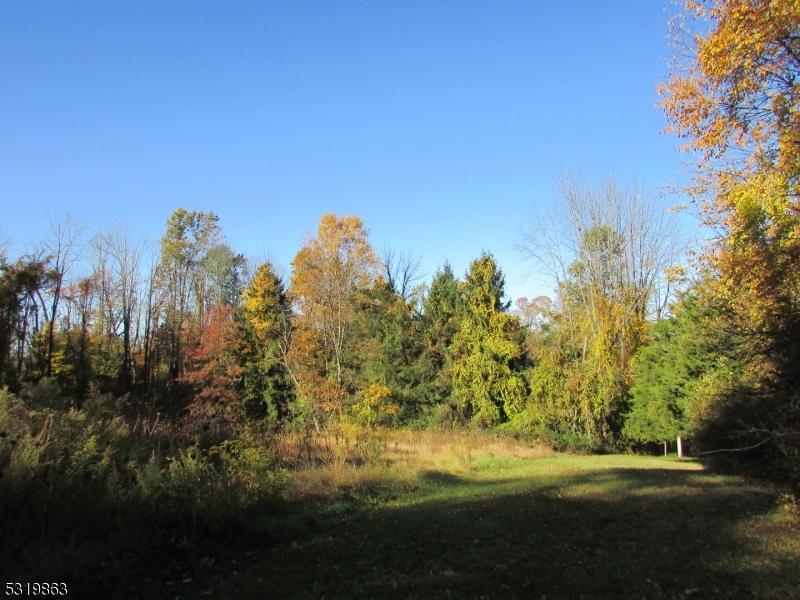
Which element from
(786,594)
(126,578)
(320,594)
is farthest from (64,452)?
(786,594)

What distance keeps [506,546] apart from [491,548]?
8.4 inches

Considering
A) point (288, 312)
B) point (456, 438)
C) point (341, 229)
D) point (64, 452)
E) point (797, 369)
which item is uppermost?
point (341, 229)

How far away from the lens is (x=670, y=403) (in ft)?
76.4

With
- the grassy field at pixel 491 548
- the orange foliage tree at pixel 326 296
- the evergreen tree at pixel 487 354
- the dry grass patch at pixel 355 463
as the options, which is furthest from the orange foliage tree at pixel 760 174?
the orange foliage tree at pixel 326 296

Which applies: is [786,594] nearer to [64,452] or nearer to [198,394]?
[64,452]

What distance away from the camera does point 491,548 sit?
20.9 ft

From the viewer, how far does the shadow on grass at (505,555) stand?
497cm

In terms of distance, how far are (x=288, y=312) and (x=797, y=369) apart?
2881cm

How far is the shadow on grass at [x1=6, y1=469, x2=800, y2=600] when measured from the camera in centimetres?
497

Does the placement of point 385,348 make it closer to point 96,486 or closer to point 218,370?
point 218,370

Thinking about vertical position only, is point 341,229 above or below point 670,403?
above

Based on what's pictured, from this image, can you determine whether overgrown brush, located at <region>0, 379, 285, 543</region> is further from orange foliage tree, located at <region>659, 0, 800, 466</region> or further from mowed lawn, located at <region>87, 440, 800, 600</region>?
orange foliage tree, located at <region>659, 0, 800, 466</region>

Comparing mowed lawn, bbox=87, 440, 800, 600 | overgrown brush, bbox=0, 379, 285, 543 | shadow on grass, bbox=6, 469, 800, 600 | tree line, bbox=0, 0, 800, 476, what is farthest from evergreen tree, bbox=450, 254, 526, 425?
overgrown brush, bbox=0, 379, 285, 543

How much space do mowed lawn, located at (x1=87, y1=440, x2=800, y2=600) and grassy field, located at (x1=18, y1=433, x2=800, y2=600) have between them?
0.02m
